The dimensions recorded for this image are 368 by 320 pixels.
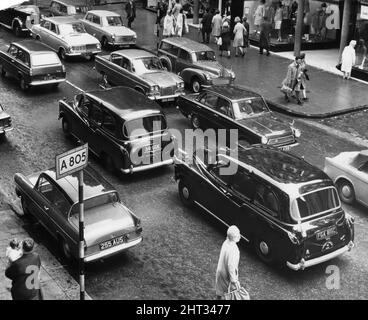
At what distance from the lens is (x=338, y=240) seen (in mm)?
11172

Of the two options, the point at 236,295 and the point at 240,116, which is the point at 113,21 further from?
the point at 236,295

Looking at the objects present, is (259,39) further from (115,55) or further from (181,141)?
(181,141)

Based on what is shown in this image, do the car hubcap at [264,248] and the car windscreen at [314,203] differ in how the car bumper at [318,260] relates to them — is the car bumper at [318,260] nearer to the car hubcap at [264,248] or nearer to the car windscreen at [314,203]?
the car hubcap at [264,248]

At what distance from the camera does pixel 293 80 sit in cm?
2039

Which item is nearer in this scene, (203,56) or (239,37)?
(203,56)

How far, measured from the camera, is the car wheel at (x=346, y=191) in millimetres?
13891

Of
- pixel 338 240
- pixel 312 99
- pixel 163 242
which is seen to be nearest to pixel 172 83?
pixel 312 99

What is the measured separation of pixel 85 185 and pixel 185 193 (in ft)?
8.50

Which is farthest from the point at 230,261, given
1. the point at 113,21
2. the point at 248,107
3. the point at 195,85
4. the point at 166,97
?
the point at 113,21

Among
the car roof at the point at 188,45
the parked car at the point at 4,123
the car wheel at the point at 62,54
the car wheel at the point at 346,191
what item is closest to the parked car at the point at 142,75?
the car roof at the point at 188,45

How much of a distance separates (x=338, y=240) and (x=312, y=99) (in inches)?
424

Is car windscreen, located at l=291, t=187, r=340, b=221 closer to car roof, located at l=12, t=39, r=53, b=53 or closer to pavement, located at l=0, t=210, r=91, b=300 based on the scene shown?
pavement, located at l=0, t=210, r=91, b=300

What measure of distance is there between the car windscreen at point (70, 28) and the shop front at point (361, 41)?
36.3 ft
